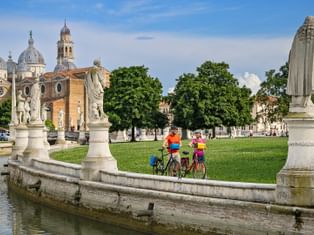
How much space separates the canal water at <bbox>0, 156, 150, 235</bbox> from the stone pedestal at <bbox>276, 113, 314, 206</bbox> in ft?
14.5

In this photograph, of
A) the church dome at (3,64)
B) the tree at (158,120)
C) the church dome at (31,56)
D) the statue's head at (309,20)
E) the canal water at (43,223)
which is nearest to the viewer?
the statue's head at (309,20)

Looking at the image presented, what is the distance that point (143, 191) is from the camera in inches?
553

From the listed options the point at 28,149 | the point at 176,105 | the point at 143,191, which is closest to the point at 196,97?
the point at 176,105

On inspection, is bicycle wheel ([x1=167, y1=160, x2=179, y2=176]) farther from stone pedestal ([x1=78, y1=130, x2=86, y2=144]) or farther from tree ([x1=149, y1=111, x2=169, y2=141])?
tree ([x1=149, y1=111, x2=169, y2=141])

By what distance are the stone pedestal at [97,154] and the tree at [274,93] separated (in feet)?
183

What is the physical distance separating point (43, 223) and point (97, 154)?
248 centimetres

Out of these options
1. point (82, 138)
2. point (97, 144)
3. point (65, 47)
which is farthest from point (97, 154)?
point (65, 47)

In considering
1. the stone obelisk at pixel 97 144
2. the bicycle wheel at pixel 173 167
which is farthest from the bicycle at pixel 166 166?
the stone obelisk at pixel 97 144

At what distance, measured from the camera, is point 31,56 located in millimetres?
152625

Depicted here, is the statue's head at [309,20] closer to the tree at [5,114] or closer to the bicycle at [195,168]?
the bicycle at [195,168]

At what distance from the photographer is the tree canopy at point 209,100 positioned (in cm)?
6800

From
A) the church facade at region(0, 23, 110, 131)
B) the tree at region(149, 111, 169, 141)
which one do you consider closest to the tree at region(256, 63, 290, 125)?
the tree at region(149, 111, 169, 141)

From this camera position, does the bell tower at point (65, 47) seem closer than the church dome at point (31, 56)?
No

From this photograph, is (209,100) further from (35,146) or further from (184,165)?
(184,165)
